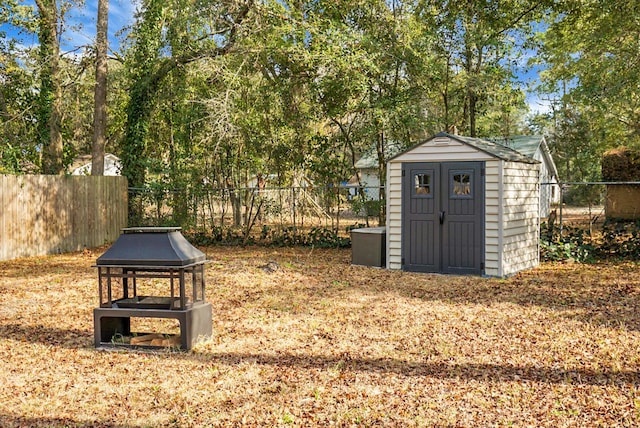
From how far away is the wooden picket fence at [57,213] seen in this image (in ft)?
38.5

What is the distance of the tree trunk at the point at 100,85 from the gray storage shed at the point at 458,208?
31.0 feet

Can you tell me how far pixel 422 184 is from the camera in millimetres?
9172

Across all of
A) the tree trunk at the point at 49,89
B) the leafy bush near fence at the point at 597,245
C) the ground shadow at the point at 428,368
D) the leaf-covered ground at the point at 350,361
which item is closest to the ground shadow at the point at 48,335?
the leaf-covered ground at the point at 350,361

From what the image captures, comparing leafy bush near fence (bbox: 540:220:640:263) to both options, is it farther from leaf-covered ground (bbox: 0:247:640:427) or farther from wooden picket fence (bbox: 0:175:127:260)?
wooden picket fence (bbox: 0:175:127:260)

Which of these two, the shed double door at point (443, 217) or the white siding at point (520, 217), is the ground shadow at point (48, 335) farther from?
the white siding at point (520, 217)

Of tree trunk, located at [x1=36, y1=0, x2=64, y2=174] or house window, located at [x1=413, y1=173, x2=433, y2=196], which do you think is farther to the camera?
tree trunk, located at [x1=36, y1=0, x2=64, y2=174]

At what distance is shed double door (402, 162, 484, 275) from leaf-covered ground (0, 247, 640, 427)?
3.18 feet

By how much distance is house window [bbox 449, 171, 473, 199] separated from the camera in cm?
884

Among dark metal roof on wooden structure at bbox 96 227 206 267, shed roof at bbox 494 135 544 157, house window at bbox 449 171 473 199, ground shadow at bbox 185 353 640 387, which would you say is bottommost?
ground shadow at bbox 185 353 640 387

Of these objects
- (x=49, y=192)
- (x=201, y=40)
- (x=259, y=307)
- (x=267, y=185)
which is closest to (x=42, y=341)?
(x=259, y=307)

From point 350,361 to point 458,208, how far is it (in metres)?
4.88

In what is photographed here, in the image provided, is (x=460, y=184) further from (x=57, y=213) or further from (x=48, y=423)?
(x=57, y=213)

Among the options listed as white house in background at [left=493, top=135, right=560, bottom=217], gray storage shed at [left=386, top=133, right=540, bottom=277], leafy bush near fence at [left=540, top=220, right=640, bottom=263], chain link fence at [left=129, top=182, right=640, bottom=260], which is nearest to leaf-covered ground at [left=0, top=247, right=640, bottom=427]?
gray storage shed at [left=386, top=133, right=540, bottom=277]

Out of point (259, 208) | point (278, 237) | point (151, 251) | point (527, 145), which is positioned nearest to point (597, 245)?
point (278, 237)
